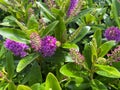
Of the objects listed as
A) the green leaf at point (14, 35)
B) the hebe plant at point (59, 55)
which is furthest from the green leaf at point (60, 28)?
the green leaf at point (14, 35)

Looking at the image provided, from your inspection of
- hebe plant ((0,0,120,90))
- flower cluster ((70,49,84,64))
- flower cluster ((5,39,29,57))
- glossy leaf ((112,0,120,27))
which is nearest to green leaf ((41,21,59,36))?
hebe plant ((0,0,120,90))

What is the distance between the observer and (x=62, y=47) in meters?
1.37

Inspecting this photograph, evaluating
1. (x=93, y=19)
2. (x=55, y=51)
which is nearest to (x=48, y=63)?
(x=55, y=51)

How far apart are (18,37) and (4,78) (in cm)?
19

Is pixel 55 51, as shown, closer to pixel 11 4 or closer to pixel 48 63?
pixel 48 63

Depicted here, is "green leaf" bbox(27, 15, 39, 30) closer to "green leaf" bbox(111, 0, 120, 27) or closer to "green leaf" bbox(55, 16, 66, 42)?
"green leaf" bbox(55, 16, 66, 42)

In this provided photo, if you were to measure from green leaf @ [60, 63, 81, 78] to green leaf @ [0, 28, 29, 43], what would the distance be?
21 centimetres

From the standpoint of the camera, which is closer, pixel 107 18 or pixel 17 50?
pixel 17 50

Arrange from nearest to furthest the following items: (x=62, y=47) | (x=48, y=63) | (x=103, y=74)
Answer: (x=103, y=74)
(x=62, y=47)
(x=48, y=63)

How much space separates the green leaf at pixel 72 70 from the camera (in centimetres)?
125

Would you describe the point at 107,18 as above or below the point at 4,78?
above

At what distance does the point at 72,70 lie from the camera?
4.19 feet

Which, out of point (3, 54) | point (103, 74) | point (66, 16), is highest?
point (66, 16)

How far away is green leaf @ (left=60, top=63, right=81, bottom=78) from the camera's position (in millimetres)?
1253
